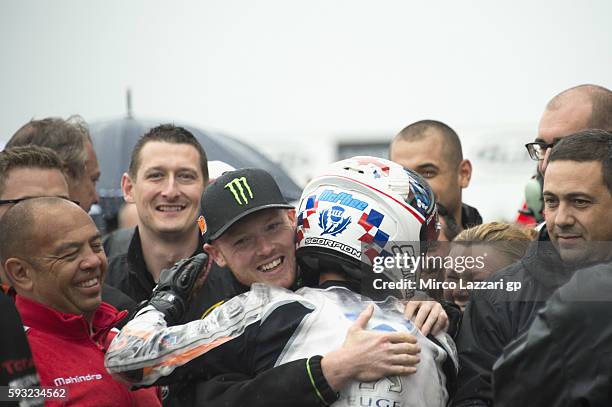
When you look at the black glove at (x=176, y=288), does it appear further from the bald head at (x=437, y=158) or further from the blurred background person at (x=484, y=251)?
the bald head at (x=437, y=158)

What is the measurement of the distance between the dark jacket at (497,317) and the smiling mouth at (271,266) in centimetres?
76

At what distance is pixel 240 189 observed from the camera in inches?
148

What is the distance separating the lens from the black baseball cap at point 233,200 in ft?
12.2

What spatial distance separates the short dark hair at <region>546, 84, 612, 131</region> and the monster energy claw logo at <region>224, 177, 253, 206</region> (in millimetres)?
2408

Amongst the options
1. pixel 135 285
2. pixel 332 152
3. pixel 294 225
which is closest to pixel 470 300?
pixel 294 225

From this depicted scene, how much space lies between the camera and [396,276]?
3738 millimetres

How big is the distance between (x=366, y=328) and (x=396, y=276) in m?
0.30

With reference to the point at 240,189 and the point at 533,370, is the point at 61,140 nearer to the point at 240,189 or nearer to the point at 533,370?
the point at 240,189

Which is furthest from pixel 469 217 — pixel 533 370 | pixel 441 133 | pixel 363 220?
pixel 533 370

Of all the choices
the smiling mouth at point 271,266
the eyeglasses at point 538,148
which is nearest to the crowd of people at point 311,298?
the smiling mouth at point 271,266

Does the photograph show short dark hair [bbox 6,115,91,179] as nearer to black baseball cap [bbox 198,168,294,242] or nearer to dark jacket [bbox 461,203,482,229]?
black baseball cap [bbox 198,168,294,242]

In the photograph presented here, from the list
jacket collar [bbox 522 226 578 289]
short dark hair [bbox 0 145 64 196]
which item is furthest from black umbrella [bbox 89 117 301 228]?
jacket collar [bbox 522 226 578 289]

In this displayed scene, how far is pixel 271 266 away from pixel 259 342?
398 mm

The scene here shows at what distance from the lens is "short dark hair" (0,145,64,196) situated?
5074 millimetres
